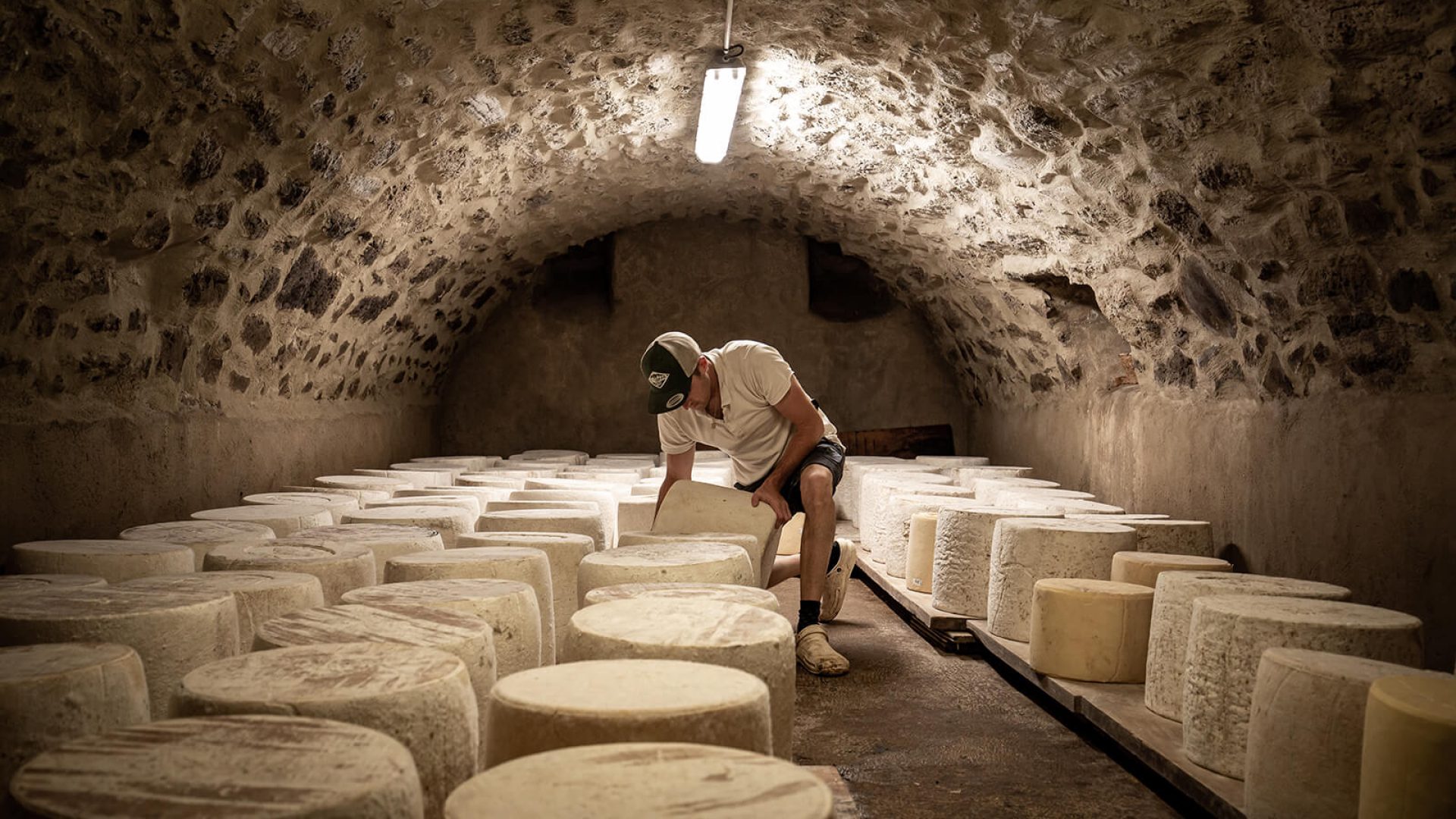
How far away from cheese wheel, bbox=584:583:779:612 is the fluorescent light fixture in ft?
9.22

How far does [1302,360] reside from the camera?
13.5 ft

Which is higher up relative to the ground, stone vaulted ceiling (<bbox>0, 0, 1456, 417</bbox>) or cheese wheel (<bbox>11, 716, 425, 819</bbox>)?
stone vaulted ceiling (<bbox>0, 0, 1456, 417</bbox>)

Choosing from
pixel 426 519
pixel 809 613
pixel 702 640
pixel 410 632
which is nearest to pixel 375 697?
pixel 410 632

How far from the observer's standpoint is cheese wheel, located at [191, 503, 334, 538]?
404cm

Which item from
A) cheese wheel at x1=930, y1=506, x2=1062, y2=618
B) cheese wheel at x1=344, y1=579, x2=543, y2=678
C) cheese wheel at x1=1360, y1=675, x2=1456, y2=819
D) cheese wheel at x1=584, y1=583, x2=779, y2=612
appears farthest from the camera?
Result: cheese wheel at x1=930, y1=506, x2=1062, y2=618

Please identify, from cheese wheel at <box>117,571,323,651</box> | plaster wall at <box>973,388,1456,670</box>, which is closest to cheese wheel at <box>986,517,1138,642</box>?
plaster wall at <box>973,388,1456,670</box>

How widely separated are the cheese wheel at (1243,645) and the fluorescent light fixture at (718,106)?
3166 mm

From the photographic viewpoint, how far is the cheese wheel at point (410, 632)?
6.86 ft

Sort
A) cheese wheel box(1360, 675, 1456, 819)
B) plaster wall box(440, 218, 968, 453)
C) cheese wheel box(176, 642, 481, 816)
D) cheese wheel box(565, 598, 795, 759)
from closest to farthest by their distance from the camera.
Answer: cheese wheel box(176, 642, 481, 816), cheese wheel box(1360, 675, 1456, 819), cheese wheel box(565, 598, 795, 759), plaster wall box(440, 218, 968, 453)

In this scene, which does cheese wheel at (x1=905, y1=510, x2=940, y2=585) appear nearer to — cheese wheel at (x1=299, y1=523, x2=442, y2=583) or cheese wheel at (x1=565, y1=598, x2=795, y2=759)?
cheese wheel at (x1=299, y1=523, x2=442, y2=583)

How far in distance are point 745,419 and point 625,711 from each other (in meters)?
3.05

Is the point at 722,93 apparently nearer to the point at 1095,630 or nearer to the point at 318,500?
the point at 318,500

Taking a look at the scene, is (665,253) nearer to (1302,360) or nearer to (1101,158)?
(1101,158)

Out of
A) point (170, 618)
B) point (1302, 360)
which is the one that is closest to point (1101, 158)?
point (1302, 360)
